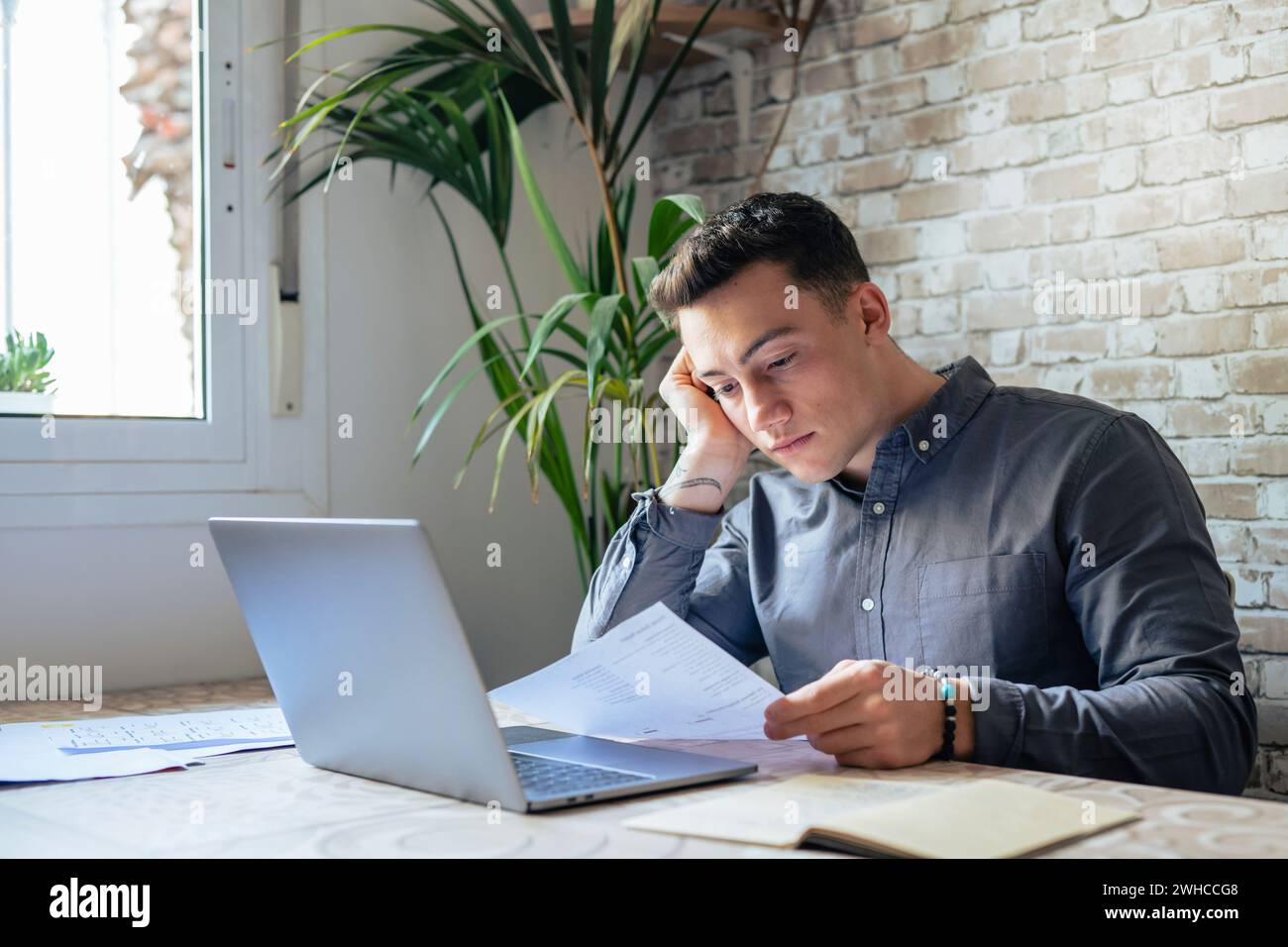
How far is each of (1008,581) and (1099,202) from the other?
3.79 feet

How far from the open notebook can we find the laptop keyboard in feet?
0.25

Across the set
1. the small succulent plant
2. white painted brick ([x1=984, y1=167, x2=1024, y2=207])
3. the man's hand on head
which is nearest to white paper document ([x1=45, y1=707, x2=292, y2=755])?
the man's hand on head

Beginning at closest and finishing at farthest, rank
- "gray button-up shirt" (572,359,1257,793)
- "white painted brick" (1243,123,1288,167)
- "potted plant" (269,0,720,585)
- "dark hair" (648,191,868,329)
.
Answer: "gray button-up shirt" (572,359,1257,793) → "dark hair" (648,191,868,329) → "white painted brick" (1243,123,1288,167) → "potted plant" (269,0,720,585)

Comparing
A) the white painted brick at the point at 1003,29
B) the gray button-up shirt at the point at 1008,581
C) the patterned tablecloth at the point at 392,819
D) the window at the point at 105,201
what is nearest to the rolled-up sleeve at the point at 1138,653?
the gray button-up shirt at the point at 1008,581

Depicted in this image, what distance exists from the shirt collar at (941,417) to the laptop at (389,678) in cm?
61

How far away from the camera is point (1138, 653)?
1387 millimetres

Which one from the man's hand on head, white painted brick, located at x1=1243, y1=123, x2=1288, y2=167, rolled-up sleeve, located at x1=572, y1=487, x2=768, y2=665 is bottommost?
the man's hand on head

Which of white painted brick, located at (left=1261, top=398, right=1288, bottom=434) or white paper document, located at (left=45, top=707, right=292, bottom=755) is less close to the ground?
white painted brick, located at (left=1261, top=398, right=1288, bottom=434)

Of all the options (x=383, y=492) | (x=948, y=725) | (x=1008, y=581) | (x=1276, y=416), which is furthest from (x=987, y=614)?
(x=383, y=492)

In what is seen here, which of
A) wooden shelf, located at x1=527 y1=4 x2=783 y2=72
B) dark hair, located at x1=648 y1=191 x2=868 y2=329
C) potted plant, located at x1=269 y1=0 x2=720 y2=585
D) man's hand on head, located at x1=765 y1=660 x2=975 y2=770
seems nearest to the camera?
man's hand on head, located at x1=765 y1=660 x2=975 y2=770

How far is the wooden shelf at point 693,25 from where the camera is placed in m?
2.75

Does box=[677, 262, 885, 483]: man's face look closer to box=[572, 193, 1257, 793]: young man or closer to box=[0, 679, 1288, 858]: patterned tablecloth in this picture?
box=[572, 193, 1257, 793]: young man

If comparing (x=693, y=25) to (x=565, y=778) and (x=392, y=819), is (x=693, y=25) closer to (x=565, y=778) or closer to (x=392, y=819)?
(x=565, y=778)

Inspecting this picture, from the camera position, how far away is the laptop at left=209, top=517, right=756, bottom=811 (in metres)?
1.01
